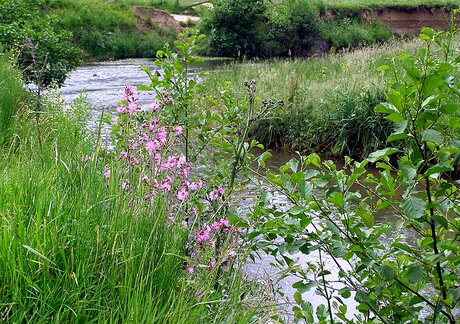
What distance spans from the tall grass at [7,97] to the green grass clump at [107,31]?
19.3m

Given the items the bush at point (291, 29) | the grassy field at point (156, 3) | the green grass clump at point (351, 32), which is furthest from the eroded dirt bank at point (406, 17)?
the grassy field at point (156, 3)

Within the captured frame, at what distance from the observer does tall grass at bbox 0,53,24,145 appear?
5794 mm

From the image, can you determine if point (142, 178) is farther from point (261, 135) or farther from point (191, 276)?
point (261, 135)

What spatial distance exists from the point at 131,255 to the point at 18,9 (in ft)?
35.2

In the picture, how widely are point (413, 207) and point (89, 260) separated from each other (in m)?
1.23

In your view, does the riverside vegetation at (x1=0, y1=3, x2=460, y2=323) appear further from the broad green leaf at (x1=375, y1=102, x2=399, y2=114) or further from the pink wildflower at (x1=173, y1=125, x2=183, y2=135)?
the pink wildflower at (x1=173, y1=125, x2=183, y2=135)

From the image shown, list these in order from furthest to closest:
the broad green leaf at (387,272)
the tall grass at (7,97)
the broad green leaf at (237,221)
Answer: the tall grass at (7,97), the broad green leaf at (237,221), the broad green leaf at (387,272)

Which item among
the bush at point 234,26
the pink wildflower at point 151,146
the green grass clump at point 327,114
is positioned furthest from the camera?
the bush at point 234,26

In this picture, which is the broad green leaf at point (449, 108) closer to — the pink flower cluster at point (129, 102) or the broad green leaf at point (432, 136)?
the broad green leaf at point (432, 136)

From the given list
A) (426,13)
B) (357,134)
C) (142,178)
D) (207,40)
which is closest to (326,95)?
(357,134)

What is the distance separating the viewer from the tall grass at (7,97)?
5794 mm

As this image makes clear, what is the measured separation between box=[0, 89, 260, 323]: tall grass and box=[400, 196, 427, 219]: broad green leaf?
703mm

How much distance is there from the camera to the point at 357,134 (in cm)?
1045

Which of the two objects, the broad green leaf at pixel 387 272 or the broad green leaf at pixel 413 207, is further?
the broad green leaf at pixel 387 272
